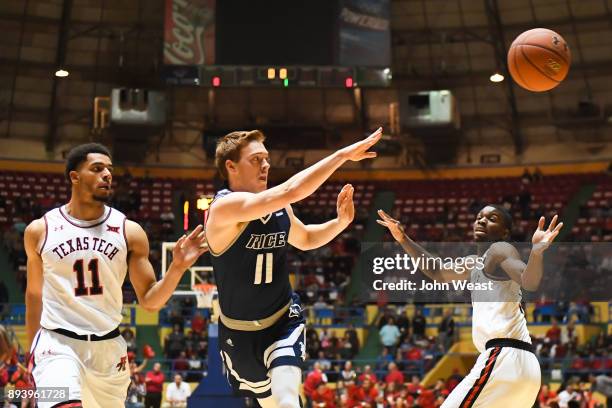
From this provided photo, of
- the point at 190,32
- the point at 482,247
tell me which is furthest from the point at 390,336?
the point at 482,247

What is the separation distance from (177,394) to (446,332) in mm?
6608

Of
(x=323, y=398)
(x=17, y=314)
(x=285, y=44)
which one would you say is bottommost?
(x=323, y=398)

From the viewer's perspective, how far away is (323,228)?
250 inches

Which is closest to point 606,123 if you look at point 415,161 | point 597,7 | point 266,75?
point 597,7

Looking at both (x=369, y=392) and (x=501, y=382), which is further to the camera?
(x=369, y=392)

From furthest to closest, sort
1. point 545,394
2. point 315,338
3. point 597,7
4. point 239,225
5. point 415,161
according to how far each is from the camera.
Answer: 1. point 415,161
2. point 597,7
3. point 315,338
4. point 545,394
5. point 239,225

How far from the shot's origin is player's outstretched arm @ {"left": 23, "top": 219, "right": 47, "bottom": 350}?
226 inches

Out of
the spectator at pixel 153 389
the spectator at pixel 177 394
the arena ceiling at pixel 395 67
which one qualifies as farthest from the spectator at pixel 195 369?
the arena ceiling at pixel 395 67

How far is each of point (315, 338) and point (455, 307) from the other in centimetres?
405

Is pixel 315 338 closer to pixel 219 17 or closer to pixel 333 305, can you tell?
pixel 333 305

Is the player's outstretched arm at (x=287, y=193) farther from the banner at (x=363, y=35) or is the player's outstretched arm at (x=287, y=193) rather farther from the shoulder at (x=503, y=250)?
the banner at (x=363, y=35)

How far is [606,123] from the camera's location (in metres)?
29.0

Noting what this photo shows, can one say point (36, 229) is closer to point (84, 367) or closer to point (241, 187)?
point (84, 367)

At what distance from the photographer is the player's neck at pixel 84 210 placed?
19.3ft
